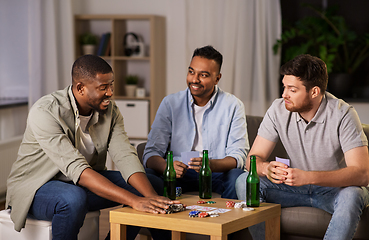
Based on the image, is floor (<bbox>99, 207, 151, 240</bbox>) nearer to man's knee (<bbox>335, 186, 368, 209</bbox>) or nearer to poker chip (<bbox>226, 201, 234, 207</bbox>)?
poker chip (<bbox>226, 201, 234, 207</bbox>)

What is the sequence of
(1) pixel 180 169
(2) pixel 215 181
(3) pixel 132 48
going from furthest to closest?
(3) pixel 132 48
(2) pixel 215 181
(1) pixel 180 169

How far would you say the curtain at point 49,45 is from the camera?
434 cm

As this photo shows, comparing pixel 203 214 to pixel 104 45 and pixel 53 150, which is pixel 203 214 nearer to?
pixel 53 150

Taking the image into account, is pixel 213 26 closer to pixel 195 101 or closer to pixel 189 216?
pixel 195 101

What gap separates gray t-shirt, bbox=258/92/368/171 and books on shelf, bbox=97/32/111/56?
2.84m

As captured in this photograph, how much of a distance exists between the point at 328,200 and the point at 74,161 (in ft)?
3.99

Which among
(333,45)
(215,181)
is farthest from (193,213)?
(333,45)

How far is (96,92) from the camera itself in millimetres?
2209

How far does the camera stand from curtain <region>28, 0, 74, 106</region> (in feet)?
14.2

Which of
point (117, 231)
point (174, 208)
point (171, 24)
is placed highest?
point (171, 24)

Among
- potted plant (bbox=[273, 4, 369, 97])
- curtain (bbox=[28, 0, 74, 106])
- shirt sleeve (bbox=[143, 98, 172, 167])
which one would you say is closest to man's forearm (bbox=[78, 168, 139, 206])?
shirt sleeve (bbox=[143, 98, 172, 167])

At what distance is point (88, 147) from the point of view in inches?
92.1

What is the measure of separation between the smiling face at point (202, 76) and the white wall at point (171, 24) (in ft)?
6.90

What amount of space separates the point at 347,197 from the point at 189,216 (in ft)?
2.49
